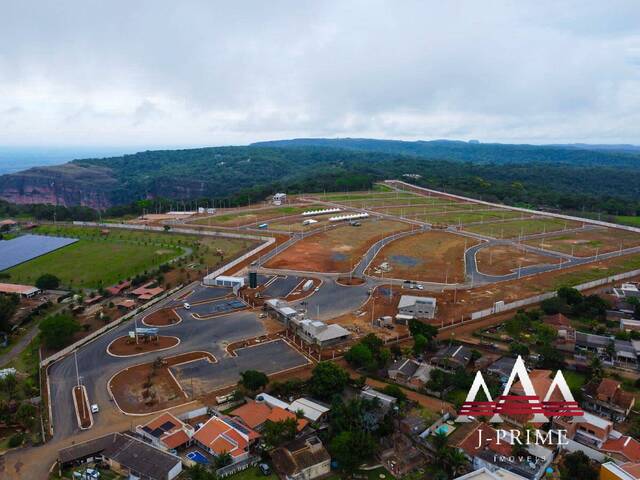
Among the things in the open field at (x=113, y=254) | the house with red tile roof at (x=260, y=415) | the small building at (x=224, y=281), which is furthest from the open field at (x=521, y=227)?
the house with red tile roof at (x=260, y=415)

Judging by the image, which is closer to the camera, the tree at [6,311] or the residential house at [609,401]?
the residential house at [609,401]

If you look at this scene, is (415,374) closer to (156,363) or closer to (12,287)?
(156,363)

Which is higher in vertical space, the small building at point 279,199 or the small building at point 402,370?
the small building at point 279,199

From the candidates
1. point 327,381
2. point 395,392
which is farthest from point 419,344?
point 327,381

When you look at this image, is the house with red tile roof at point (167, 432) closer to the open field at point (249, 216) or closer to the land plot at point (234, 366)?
the land plot at point (234, 366)

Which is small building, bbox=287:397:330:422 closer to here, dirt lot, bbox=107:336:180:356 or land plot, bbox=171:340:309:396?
land plot, bbox=171:340:309:396

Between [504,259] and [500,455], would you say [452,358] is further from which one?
[504,259]
